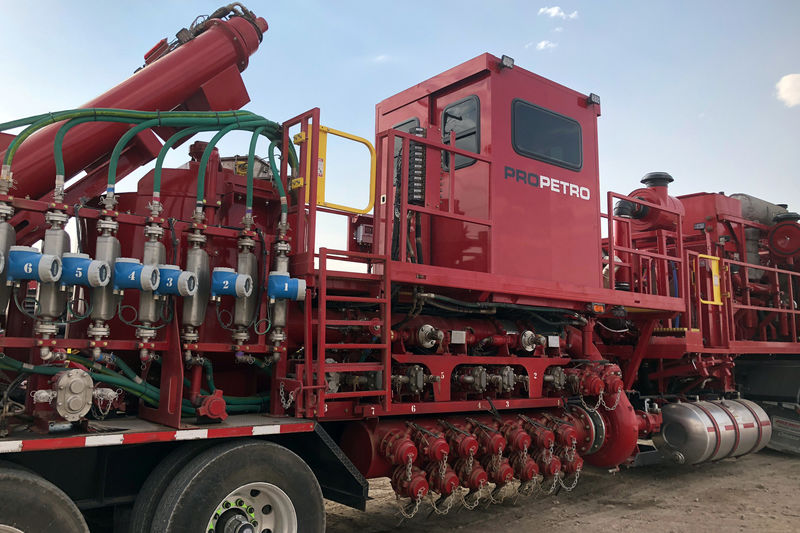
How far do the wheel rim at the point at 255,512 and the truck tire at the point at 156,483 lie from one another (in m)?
0.41

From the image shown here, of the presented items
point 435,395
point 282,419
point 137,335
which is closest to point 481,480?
point 435,395

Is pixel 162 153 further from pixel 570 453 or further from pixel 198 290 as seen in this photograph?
pixel 570 453

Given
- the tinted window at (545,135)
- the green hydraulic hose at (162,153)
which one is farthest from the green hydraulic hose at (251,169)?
the tinted window at (545,135)

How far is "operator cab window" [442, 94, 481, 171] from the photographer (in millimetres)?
6723

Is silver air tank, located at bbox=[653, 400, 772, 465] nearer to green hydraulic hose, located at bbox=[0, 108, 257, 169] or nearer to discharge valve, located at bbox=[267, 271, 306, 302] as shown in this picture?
discharge valve, located at bbox=[267, 271, 306, 302]

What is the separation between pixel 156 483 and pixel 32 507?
855mm

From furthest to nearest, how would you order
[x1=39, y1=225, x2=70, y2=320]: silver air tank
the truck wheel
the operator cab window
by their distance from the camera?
1. the operator cab window
2. [x1=39, y1=225, x2=70, y2=320]: silver air tank
3. the truck wheel

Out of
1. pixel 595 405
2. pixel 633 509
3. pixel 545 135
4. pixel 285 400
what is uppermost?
pixel 545 135

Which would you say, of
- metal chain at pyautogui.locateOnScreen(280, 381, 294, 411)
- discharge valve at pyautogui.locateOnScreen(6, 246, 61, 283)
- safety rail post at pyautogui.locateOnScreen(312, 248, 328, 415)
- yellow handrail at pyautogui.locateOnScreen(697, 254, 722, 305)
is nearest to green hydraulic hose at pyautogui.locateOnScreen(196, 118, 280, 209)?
safety rail post at pyautogui.locateOnScreen(312, 248, 328, 415)

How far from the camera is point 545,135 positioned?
7.10 meters

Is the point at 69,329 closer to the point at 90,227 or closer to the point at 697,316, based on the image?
the point at 90,227

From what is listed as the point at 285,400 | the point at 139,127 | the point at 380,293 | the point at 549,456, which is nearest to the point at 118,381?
the point at 285,400

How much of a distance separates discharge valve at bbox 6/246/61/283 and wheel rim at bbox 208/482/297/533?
189 cm

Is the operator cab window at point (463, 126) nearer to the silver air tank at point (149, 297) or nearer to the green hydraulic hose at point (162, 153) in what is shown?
the green hydraulic hose at point (162, 153)
